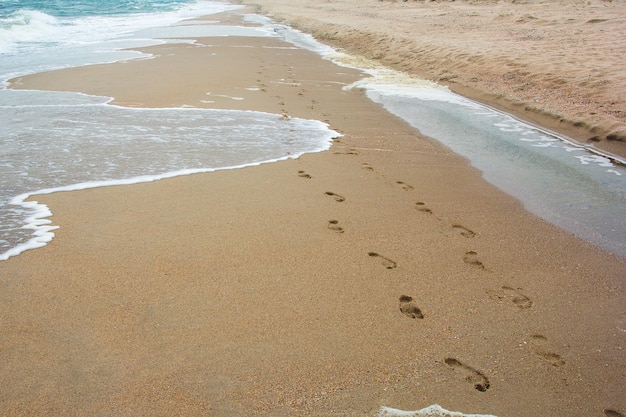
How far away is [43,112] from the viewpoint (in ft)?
23.4

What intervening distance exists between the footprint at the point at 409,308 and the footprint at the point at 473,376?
0.39 m

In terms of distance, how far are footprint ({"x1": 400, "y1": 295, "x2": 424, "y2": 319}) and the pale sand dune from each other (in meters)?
4.51

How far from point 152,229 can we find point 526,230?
2991 millimetres

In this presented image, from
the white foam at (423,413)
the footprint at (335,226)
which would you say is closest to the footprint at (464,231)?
the footprint at (335,226)

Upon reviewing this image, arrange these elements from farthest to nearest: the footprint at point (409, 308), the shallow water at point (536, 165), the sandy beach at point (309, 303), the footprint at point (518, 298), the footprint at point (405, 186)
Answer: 1. the footprint at point (405, 186)
2. the shallow water at point (536, 165)
3. the footprint at point (518, 298)
4. the footprint at point (409, 308)
5. the sandy beach at point (309, 303)

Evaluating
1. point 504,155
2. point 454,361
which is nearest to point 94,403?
point 454,361

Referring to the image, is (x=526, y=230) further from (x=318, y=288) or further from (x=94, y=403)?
(x=94, y=403)

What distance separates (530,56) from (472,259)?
837 centimetres

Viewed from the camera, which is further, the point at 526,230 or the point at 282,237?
the point at 526,230

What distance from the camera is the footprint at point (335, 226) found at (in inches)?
151

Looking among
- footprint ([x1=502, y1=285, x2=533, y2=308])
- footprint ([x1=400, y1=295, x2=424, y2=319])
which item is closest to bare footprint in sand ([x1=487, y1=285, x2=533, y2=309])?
footprint ([x1=502, y1=285, x2=533, y2=308])

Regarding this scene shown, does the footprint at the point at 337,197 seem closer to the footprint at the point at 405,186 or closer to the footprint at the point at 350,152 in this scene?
the footprint at the point at 405,186

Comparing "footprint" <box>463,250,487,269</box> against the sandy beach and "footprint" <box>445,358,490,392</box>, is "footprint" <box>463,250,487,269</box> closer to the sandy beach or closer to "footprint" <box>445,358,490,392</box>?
the sandy beach

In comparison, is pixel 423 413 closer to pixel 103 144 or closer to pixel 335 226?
pixel 335 226
